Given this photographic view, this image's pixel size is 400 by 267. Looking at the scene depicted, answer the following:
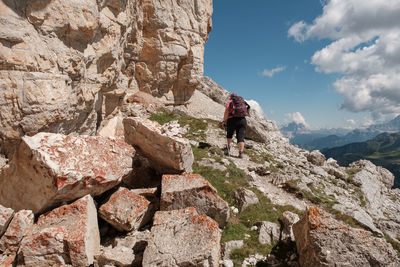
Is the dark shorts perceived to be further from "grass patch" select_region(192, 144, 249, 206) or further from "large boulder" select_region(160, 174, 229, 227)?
"large boulder" select_region(160, 174, 229, 227)

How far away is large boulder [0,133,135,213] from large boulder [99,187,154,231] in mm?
458

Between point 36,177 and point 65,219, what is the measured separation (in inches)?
53.3

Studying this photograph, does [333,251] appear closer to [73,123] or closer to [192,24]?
[73,123]

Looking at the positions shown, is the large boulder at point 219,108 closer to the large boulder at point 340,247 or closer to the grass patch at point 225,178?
the grass patch at point 225,178

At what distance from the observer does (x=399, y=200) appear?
70.6ft

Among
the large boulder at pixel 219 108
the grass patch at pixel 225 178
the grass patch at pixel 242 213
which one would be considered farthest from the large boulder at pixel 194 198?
the large boulder at pixel 219 108

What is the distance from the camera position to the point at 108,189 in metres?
6.75

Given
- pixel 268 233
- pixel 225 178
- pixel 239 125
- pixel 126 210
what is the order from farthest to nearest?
pixel 239 125, pixel 225 178, pixel 268 233, pixel 126 210

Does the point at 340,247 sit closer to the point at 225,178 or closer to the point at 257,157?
the point at 225,178

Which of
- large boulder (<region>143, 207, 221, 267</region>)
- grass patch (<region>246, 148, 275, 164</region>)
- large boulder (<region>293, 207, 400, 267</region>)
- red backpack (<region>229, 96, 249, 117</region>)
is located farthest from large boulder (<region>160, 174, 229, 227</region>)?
grass patch (<region>246, 148, 275, 164</region>)

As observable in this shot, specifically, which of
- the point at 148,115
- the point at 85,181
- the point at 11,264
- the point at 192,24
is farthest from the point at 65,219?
the point at 192,24

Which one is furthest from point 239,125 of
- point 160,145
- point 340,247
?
point 340,247

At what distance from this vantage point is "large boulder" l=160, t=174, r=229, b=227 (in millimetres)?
6645

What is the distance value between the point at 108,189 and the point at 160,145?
2.18m
